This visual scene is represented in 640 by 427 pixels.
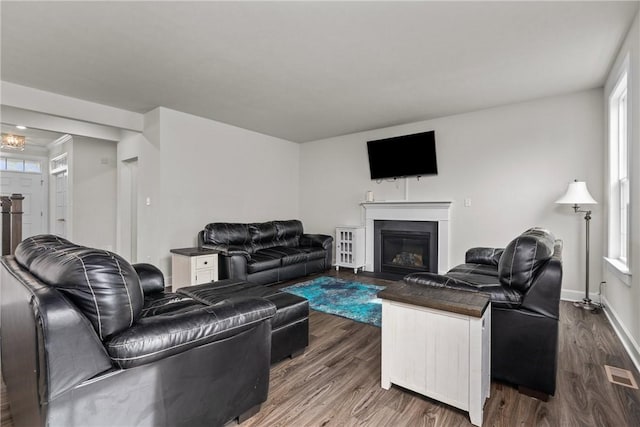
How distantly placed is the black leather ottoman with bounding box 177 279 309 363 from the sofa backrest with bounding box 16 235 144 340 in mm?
946

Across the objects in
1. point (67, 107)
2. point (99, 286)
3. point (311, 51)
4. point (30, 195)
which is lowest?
point (99, 286)

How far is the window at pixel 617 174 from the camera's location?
120 inches

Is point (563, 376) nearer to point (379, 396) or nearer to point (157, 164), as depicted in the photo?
point (379, 396)

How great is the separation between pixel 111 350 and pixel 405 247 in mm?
4603

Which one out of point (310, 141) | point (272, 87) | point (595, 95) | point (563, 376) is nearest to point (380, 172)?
point (310, 141)

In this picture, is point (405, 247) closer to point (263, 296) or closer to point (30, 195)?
point (263, 296)

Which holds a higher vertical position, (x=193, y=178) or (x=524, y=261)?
(x=193, y=178)

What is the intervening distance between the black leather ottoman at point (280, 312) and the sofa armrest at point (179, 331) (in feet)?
2.08

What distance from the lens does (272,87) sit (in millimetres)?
3594

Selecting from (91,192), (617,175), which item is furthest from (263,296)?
(91,192)

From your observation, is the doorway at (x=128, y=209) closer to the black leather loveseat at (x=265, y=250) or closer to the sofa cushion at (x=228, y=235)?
the black leather loveseat at (x=265, y=250)

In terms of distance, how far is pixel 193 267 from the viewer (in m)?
3.84

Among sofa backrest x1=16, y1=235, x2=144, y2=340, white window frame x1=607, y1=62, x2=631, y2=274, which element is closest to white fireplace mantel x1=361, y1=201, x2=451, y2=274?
white window frame x1=607, y1=62, x2=631, y2=274

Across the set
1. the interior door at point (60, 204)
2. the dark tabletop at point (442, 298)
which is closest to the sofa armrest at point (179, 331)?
the dark tabletop at point (442, 298)
